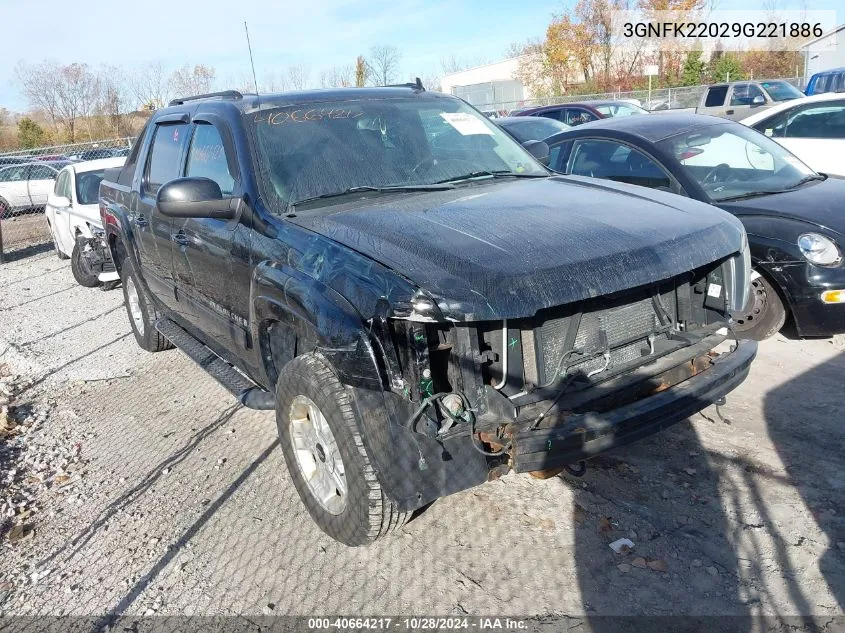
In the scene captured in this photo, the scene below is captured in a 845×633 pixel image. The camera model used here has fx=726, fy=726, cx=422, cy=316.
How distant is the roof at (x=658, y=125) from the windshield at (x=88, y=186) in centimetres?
647

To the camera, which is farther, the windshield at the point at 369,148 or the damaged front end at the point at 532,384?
the windshield at the point at 369,148

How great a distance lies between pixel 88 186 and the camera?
975 centimetres

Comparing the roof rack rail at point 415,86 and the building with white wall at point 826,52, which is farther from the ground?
the roof rack rail at point 415,86

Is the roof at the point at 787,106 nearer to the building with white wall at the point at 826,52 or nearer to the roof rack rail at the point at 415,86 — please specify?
the roof rack rail at the point at 415,86

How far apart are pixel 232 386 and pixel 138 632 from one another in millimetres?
1516

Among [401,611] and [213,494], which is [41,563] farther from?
[401,611]

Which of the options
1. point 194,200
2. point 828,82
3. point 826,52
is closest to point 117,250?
point 194,200

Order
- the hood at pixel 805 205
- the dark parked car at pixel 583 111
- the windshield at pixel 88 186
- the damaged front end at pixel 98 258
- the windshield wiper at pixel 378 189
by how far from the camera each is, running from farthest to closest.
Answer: the dark parked car at pixel 583 111
the windshield at pixel 88 186
the damaged front end at pixel 98 258
the hood at pixel 805 205
the windshield wiper at pixel 378 189

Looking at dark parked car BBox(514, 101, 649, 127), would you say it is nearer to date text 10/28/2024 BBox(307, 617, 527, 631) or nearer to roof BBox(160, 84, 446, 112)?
roof BBox(160, 84, 446, 112)

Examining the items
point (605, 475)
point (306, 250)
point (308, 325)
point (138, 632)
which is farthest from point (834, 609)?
point (138, 632)

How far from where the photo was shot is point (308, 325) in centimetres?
314

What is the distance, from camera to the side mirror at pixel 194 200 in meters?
3.64

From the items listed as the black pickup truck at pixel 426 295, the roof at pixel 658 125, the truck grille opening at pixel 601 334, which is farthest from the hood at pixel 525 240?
the roof at pixel 658 125

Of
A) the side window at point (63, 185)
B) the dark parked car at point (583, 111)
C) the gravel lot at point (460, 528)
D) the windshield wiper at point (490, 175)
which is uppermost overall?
the windshield wiper at point (490, 175)
